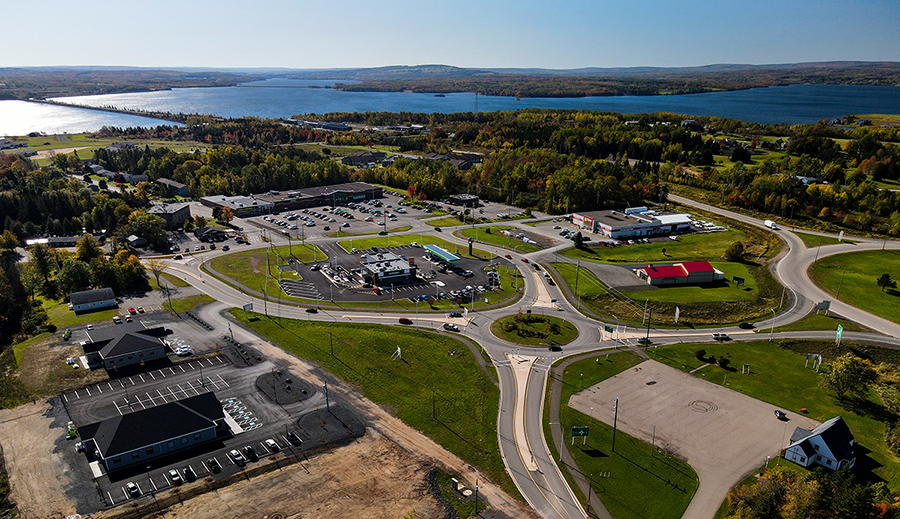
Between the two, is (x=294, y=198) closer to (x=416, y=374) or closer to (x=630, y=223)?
(x=630, y=223)

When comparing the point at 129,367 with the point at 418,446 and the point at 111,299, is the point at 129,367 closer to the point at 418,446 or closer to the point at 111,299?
the point at 111,299

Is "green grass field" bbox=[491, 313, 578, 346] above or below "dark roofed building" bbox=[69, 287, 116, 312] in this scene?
below

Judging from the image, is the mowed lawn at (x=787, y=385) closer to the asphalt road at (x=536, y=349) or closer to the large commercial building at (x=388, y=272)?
the asphalt road at (x=536, y=349)

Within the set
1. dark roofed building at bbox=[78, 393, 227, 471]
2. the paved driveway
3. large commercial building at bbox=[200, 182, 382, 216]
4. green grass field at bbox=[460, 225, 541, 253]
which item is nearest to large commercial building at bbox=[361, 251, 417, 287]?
green grass field at bbox=[460, 225, 541, 253]

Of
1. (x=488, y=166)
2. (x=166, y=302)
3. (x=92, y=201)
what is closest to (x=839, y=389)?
(x=166, y=302)

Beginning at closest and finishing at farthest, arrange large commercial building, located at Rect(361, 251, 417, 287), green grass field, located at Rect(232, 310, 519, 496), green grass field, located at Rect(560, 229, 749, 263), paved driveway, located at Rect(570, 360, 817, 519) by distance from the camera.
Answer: paved driveway, located at Rect(570, 360, 817, 519)
green grass field, located at Rect(232, 310, 519, 496)
large commercial building, located at Rect(361, 251, 417, 287)
green grass field, located at Rect(560, 229, 749, 263)

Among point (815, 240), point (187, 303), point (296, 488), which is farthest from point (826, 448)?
point (187, 303)

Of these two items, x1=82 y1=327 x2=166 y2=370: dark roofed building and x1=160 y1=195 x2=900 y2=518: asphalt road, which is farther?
x1=82 y1=327 x2=166 y2=370: dark roofed building

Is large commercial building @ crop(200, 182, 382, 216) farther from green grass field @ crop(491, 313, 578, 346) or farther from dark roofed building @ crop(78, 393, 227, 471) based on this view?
dark roofed building @ crop(78, 393, 227, 471)
